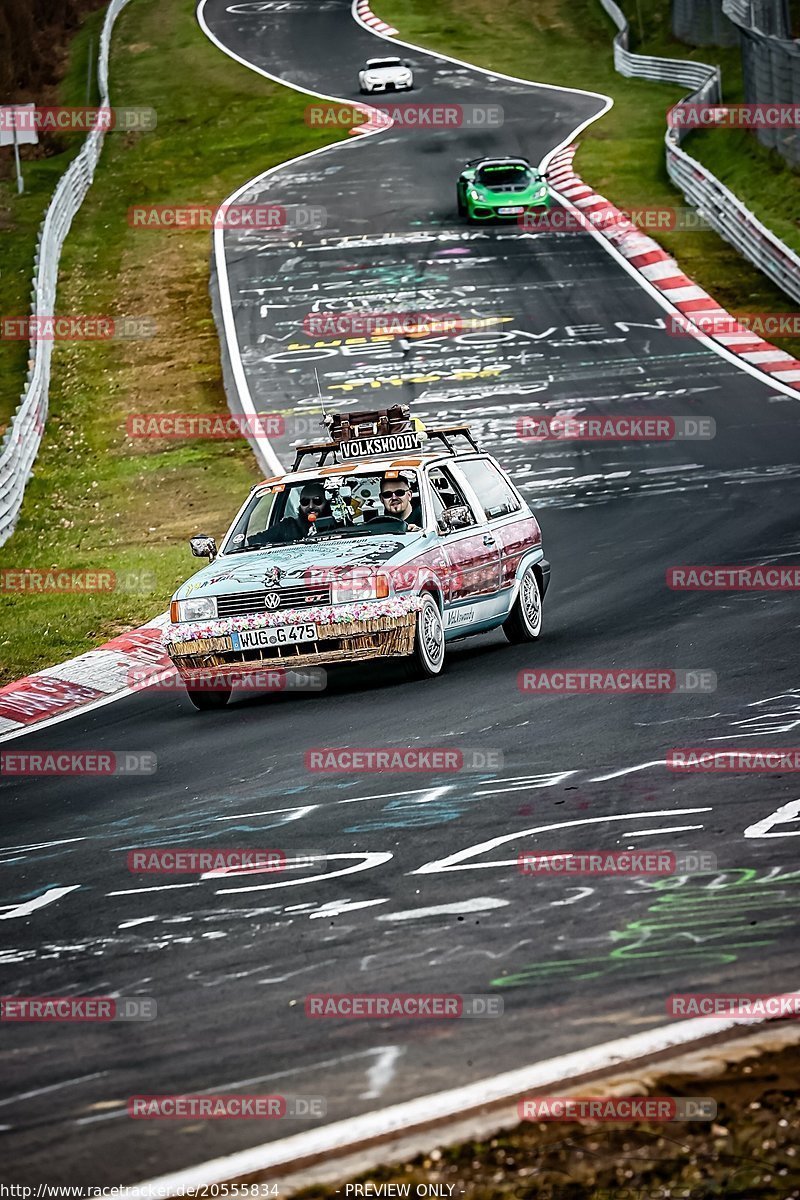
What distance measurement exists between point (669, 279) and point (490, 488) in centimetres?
1787

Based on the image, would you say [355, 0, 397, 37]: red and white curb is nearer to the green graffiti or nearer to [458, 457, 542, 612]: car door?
[458, 457, 542, 612]: car door

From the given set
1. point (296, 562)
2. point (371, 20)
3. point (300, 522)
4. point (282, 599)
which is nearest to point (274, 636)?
point (282, 599)

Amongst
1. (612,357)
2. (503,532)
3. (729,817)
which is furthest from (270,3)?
(729,817)

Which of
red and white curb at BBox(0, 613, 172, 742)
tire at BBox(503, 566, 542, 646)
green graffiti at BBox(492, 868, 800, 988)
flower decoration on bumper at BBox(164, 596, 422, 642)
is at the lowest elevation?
red and white curb at BBox(0, 613, 172, 742)

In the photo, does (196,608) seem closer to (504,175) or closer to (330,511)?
(330,511)

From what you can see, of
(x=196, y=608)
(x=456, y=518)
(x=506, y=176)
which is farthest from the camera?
(x=506, y=176)

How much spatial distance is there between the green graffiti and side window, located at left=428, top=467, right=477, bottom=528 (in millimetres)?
6516

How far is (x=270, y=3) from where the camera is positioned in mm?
64250

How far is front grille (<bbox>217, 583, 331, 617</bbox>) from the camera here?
11.3 m

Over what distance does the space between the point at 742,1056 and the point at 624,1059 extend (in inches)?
12.5

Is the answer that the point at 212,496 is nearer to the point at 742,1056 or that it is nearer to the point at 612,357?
the point at 612,357

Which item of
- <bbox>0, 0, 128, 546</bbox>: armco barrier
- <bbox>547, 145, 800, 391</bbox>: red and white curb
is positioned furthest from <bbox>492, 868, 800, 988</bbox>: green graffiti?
<bbox>547, 145, 800, 391</bbox>: red and white curb

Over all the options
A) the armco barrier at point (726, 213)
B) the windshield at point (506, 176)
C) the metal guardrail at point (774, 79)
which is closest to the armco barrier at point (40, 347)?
the windshield at point (506, 176)

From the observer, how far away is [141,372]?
2780 centimetres
